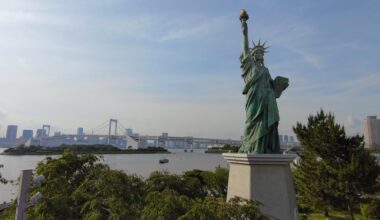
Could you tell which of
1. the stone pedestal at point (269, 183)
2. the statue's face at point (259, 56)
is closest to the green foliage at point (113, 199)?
the stone pedestal at point (269, 183)

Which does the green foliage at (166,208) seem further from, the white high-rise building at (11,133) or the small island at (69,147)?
the white high-rise building at (11,133)

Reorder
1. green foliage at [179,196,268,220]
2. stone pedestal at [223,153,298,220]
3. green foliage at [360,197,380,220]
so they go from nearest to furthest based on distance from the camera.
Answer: green foliage at [179,196,268,220]
stone pedestal at [223,153,298,220]
green foliage at [360,197,380,220]

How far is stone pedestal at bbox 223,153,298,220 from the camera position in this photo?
24.7 ft

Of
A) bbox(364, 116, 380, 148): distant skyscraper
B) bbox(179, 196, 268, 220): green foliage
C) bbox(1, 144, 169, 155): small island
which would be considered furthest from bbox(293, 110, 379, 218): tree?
bbox(364, 116, 380, 148): distant skyscraper

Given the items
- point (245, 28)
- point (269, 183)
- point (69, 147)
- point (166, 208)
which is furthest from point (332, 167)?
point (69, 147)

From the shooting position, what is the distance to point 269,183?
760 centimetres

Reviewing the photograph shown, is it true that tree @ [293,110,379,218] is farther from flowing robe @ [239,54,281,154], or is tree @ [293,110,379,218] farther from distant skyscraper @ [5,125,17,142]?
distant skyscraper @ [5,125,17,142]

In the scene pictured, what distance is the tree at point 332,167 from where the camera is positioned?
1396 cm

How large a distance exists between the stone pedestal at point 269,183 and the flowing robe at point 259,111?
2.91 feet

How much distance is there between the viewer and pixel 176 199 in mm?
5922

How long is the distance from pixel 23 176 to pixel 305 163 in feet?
48.3

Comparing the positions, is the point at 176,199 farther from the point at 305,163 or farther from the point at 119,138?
the point at 119,138

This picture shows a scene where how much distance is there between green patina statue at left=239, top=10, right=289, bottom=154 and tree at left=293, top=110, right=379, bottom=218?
274 inches

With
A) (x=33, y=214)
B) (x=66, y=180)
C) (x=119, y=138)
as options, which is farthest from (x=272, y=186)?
(x=119, y=138)
